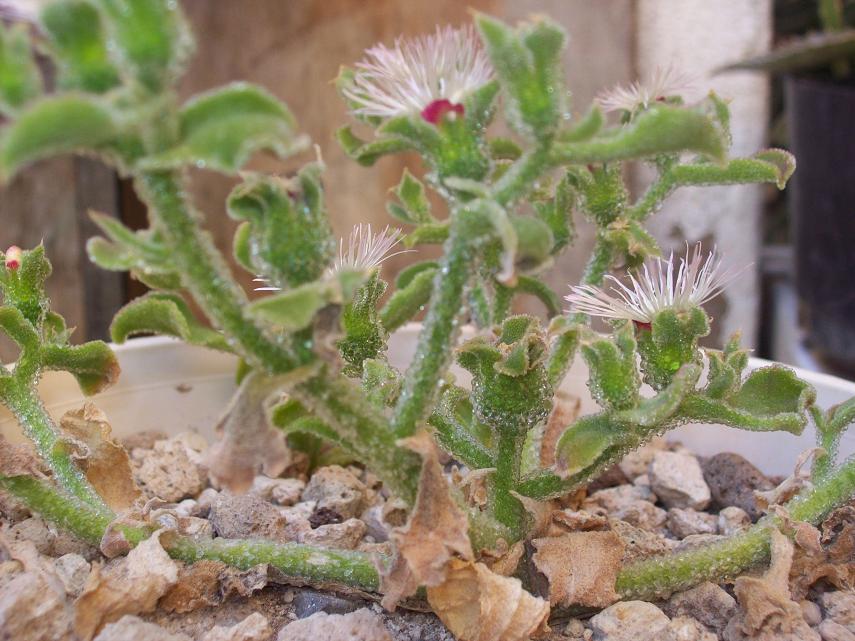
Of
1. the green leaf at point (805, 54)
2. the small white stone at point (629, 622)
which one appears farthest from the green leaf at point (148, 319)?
the green leaf at point (805, 54)

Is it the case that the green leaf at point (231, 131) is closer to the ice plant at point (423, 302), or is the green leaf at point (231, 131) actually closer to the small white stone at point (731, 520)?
the ice plant at point (423, 302)

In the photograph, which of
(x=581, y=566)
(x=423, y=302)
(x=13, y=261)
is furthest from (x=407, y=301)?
(x=13, y=261)

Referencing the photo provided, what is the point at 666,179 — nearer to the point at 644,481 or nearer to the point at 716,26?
the point at 644,481

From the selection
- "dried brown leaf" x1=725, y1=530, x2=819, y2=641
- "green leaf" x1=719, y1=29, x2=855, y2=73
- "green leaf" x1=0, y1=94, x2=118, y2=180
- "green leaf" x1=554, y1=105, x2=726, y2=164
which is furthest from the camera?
"green leaf" x1=719, y1=29, x2=855, y2=73

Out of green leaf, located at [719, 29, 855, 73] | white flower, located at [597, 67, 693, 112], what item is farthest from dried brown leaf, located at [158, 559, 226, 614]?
green leaf, located at [719, 29, 855, 73]

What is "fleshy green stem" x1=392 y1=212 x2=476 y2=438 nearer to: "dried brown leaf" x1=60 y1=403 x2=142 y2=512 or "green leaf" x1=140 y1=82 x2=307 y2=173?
Answer: "green leaf" x1=140 y1=82 x2=307 y2=173

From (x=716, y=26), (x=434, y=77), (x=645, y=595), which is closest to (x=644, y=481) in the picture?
(x=645, y=595)

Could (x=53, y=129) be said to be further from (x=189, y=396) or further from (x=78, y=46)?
(x=189, y=396)
